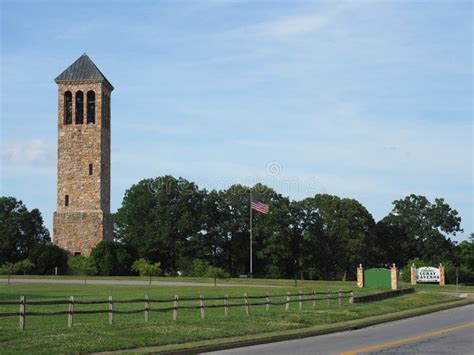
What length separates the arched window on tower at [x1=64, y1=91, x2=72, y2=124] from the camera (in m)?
83.6

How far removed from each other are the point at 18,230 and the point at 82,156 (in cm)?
2585

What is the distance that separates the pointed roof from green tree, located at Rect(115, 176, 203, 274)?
816 inches

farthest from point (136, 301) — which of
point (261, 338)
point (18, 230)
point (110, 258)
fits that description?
point (18, 230)

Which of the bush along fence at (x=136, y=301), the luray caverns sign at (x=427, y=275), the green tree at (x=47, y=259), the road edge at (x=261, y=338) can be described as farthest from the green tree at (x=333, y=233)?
the road edge at (x=261, y=338)

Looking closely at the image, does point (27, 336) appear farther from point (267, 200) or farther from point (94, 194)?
point (267, 200)

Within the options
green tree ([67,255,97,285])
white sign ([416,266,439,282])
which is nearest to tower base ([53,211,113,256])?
green tree ([67,255,97,285])

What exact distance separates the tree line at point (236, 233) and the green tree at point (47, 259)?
1693 centimetres

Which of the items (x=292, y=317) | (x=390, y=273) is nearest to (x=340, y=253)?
(x=390, y=273)

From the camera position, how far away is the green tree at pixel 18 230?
10044 centimetres

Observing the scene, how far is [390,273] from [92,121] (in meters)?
36.0

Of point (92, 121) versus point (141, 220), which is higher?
point (92, 121)

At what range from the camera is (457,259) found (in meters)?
120

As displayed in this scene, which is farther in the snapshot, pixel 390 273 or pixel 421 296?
pixel 390 273

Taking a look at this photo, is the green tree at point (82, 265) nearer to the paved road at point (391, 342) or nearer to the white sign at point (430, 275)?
the white sign at point (430, 275)
